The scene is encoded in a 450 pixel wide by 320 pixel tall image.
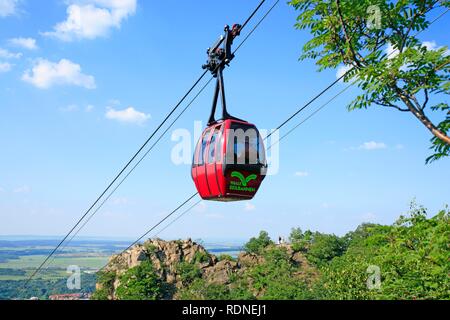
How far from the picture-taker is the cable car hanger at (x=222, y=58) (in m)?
9.49

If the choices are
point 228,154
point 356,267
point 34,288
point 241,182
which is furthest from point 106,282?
point 34,288

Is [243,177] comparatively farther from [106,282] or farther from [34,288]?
[34,288]

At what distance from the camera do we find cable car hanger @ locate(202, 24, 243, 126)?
949cm

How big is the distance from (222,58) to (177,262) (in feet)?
271

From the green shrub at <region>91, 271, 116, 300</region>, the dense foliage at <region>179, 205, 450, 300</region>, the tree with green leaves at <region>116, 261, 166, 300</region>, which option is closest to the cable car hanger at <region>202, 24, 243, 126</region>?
the dense foliage at <region>179, 205, 450, 300</region>

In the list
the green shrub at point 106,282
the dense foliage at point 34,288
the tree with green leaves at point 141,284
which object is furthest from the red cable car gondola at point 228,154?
the dense foliage at point 34,288

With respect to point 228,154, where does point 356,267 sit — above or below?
below

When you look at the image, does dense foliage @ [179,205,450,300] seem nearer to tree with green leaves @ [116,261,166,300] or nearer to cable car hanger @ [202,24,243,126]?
tree with green leaves @ [116,261,166,300]

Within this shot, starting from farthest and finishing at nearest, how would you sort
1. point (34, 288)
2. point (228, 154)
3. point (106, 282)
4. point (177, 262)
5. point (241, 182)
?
point (34, 288) < point (177, 262) < point (106, 282) < point (241, 182) < point (228, 154)

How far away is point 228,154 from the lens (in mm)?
9352

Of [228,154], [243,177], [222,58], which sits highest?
[222,58]

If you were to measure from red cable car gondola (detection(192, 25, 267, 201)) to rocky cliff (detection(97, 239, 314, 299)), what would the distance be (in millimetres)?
75071
